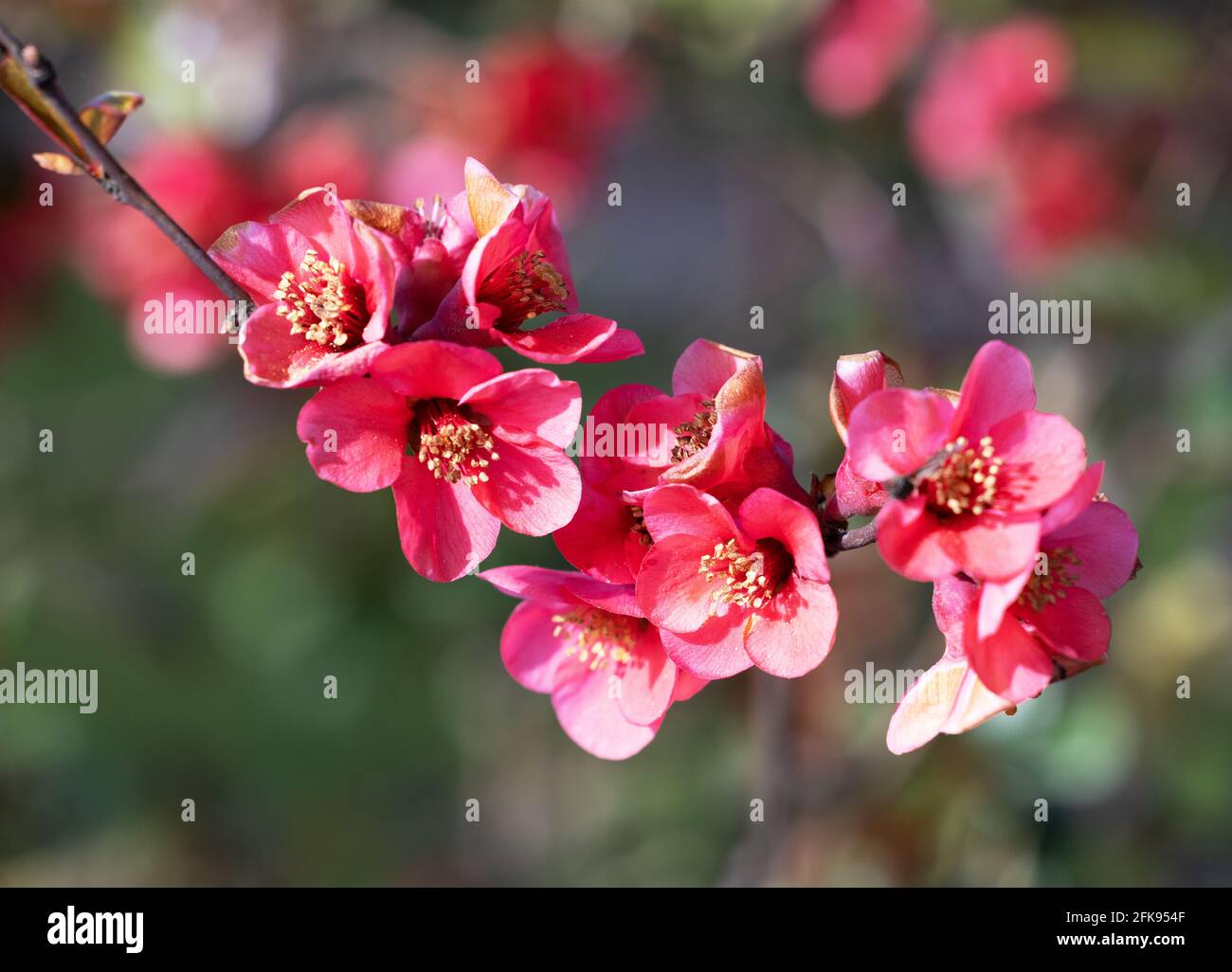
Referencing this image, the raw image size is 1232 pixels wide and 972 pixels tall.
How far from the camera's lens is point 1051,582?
2.23 feet

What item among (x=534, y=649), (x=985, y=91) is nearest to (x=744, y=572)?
(x=534, y=649)

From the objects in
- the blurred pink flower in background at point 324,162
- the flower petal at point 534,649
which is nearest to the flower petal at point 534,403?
the flower petal at point 534,649

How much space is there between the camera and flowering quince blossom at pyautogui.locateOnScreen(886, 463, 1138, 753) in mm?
642

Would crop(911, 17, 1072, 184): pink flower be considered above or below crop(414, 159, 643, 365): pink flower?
above

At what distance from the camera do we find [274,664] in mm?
2227

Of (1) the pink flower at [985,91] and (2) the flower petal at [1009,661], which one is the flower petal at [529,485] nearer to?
(2) the flower petal at [1009,661]

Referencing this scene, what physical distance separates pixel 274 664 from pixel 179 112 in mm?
1103

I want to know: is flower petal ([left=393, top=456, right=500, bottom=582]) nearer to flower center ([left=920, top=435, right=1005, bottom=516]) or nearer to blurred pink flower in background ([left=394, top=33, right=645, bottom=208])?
flower center ([left=920, top=435, right=1005, bottom=516])

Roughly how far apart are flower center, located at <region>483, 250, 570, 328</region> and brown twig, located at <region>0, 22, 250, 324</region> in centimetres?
18

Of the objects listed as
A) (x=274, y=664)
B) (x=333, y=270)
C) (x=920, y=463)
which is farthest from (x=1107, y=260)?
(x=274, y=664)

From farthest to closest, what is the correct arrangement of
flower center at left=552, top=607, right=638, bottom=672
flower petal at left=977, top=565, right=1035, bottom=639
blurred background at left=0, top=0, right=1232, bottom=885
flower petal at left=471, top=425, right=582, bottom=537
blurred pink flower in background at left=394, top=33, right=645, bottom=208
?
blurred pink flower in background at left=394, top=33, right=645, bottom=208 → blurred background at left=0, top=0, right=1232, bottom=885 → flower center at left=552, top=607, right=638, bottom=672 → flower petal at left=471, top=425, right=582, bottom=537 → flower petal at left=977, top=565, right=1035, bottom=639

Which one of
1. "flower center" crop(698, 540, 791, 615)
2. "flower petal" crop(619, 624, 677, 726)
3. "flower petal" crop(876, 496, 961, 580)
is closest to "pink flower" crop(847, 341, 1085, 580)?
"flower petal" crop(876, 496, 961, 580)

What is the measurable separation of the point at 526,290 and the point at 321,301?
0.14 m

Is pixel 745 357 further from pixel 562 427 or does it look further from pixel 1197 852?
pixel 1197 852
